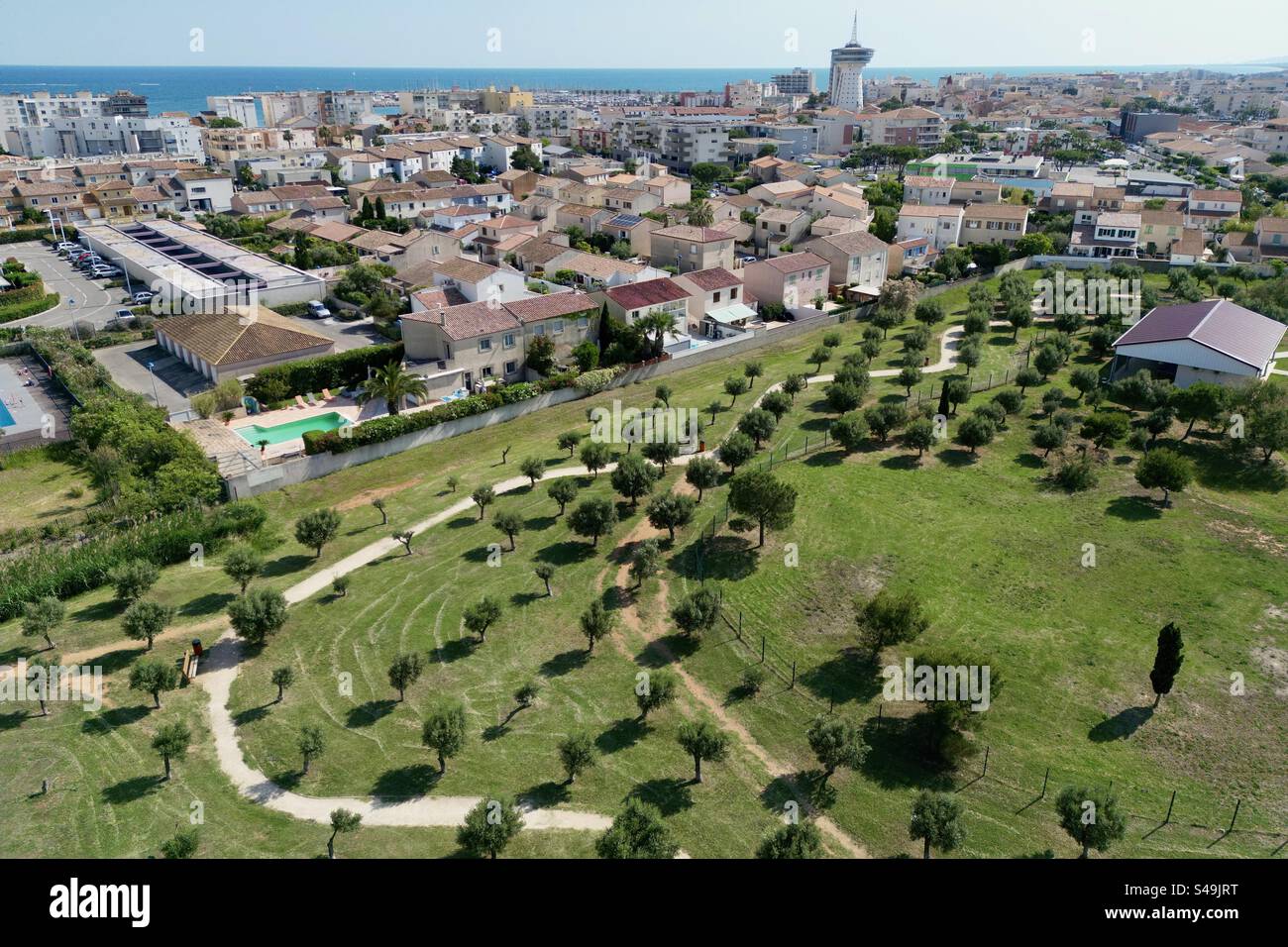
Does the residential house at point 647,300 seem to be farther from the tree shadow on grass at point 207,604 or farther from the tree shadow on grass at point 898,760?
the tree shadow on grass at point 898,760

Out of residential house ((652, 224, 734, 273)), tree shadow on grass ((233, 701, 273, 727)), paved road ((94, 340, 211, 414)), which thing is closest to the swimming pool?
paved road ((94, 340, 211, 414))

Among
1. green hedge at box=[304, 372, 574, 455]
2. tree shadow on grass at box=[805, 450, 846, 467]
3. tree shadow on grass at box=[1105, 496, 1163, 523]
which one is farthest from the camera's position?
green hedge at box=[304, 372, 574, 455]

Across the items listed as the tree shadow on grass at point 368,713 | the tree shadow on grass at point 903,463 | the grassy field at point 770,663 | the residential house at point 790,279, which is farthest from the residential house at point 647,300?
the tree shadow on grass at point 368,713

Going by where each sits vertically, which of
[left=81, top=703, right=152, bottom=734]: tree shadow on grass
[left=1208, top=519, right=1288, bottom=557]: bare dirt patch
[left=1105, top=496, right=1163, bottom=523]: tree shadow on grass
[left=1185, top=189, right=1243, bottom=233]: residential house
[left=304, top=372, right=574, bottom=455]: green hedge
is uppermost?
[left=1185, top=189, right=1243, bottom=233]: residential house

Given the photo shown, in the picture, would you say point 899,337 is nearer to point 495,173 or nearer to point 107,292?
point 107,292

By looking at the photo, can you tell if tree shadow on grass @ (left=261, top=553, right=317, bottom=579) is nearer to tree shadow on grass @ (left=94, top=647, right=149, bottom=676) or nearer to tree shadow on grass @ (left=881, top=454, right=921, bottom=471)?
tree shadow on grass @ (left=94, top=647, right=149, bottom=676)

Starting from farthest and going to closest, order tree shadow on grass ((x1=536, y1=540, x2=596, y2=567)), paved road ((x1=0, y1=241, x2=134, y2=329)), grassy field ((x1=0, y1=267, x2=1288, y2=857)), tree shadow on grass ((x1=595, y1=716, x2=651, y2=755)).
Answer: paved road ((x1=0, y1=241, x2=134, y2=329)), tree shadow on grass ((x1=536, y1=540, x2=596, y2=567)), tree shadow on grass ((x1=595, y1=716, x2=651, y2=755)), grassy field ((x1=0, y1=267, x2=1288, y2=857))

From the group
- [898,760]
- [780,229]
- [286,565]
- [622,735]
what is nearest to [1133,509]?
[898,760]

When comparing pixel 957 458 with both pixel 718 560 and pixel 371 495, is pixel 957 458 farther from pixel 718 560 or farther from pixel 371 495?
pixel 371 495
